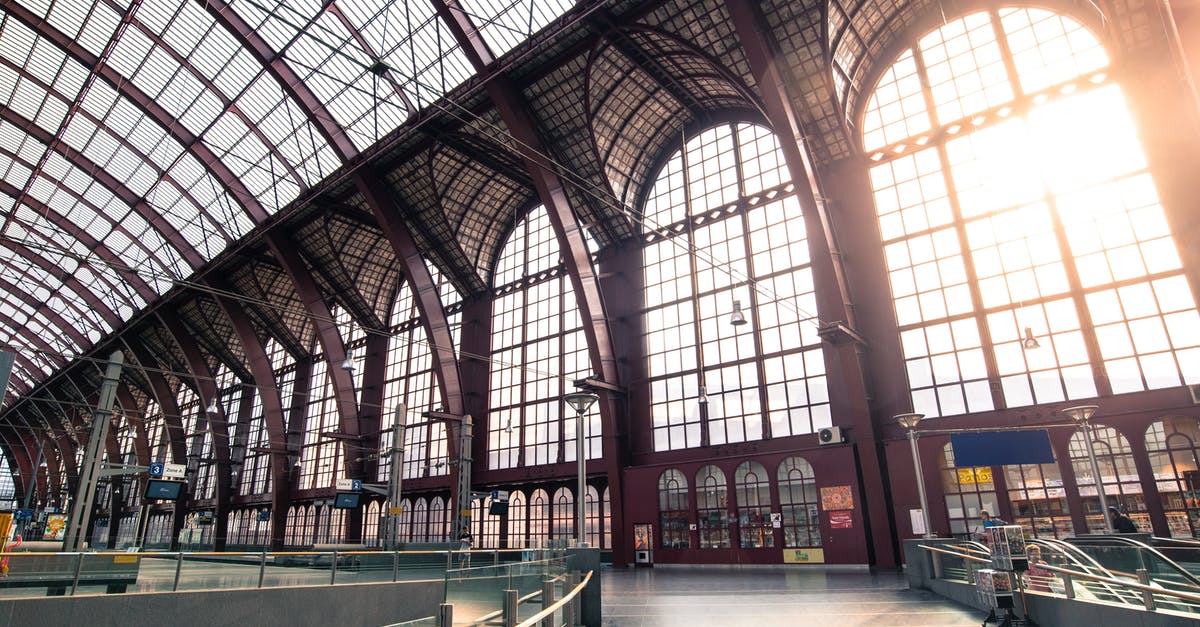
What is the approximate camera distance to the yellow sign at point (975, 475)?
2044 cm

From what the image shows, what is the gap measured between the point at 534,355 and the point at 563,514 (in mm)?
8552

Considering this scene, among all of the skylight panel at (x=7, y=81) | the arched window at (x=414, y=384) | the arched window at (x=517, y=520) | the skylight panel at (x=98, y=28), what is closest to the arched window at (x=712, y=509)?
the arched window at (x=517, y=520)

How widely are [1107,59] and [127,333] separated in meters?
61.1

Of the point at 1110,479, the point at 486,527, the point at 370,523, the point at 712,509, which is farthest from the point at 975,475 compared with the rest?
the point at 370,523

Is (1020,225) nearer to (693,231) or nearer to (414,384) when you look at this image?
(693,231)

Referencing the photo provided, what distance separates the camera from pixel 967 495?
67.5ft

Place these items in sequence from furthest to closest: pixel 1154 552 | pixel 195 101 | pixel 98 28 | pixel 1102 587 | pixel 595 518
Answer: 1. pixel 195 101
2. pixel 595 518
3. pixel 98 28
4. pixel 1154 552
5. pixel 1102 587

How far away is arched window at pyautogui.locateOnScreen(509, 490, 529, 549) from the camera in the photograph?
1315 inches

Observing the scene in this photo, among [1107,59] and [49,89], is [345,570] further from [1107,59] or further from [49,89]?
[49,89]

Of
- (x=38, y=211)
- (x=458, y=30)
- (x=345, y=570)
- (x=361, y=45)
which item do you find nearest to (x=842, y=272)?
(x=458, y=30)

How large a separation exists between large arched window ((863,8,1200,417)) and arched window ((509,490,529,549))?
2029cm

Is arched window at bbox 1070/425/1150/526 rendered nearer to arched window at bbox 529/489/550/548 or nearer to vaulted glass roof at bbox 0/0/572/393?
arched window at bbox 529/489/550/548

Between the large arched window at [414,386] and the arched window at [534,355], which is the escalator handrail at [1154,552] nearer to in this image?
the arched window at [534,355]

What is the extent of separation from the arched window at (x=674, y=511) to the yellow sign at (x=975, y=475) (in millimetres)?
10390
